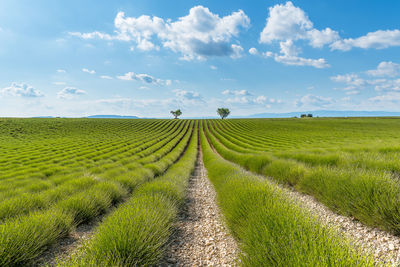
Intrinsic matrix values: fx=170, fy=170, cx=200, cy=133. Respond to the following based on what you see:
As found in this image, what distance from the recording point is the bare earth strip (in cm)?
316

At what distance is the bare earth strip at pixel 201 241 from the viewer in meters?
3.16

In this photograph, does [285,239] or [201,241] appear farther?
[201,241]

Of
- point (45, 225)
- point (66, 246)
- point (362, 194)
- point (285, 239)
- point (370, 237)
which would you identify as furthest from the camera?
point (362, 194)

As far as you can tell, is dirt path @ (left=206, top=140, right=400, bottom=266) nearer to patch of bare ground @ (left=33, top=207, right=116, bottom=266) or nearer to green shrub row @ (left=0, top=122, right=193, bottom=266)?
patch of bare ground @ (left=33, top=207, right=116, bottom=266)

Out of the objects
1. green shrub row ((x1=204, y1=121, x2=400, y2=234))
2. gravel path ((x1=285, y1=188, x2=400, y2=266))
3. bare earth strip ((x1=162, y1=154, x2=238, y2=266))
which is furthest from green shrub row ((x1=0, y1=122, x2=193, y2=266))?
green shrub row ((x1=204, y1=121, x2=400, y2=234))

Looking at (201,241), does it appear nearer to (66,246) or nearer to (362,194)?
(66,246)

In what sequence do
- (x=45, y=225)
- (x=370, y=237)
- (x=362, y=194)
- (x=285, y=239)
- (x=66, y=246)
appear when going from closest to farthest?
(x=285, y=239), (x=370, y=237), (x=45, y=225), (x=66, y=246), (x=362, y=194)

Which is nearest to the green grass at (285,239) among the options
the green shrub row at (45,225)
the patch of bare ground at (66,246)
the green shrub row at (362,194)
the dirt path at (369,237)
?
the dirt path at (369,237)

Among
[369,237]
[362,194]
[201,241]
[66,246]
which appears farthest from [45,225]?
[362,194]

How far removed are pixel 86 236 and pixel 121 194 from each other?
2506mm

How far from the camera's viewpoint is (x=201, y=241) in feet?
12.6

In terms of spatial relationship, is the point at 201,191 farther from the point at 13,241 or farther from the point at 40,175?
the point at 40,175

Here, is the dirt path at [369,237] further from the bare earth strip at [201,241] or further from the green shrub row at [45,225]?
the green shrub row at [45,225]

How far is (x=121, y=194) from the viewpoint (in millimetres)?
6461
